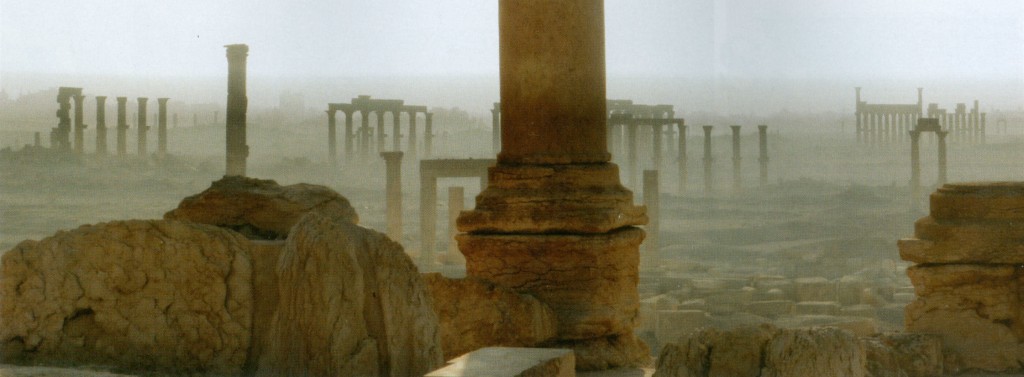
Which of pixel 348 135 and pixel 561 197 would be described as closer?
pixel 561 197

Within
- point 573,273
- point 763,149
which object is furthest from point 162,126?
point 573,273

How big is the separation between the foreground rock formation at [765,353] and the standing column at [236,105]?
52.8ft

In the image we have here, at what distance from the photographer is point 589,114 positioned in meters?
7.80

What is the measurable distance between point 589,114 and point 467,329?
1724 millimetres

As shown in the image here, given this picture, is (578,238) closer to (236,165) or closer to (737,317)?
(737,317)

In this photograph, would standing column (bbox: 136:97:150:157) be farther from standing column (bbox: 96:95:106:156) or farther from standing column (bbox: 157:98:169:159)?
standing column (bbox: 96:95:106:156)

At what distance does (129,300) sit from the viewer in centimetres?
459

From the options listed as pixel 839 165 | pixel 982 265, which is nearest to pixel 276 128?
pixel 839 165

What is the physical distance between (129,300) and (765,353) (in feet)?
10.1

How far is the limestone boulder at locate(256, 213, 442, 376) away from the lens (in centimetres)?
449

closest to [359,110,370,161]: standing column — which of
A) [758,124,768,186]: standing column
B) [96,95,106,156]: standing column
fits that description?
[96,95,106,156]: standing column

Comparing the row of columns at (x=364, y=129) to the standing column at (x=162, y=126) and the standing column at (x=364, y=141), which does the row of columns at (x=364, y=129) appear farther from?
the standing column at (x=162, y=126)

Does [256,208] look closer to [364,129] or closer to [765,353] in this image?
[765,353]

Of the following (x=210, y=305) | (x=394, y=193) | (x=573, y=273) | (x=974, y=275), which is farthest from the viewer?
(x=394, y=193)
